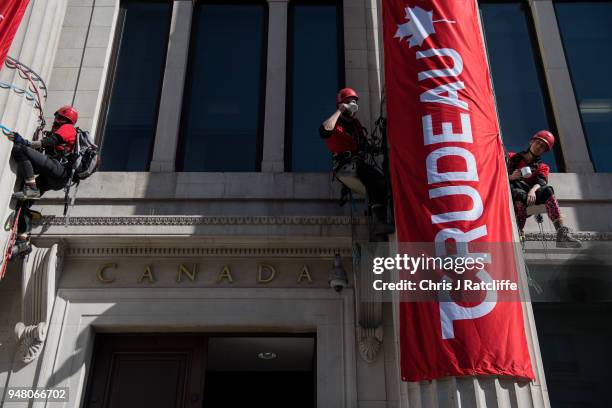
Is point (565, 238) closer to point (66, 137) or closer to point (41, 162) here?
point (66, 137)

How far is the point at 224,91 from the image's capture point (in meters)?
12.7

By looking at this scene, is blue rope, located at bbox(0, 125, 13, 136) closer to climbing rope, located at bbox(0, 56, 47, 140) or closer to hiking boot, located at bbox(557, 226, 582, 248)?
climbing rope, located at bbox(0, 56, 47, 140)

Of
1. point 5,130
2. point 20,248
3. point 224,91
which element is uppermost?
point 224,91

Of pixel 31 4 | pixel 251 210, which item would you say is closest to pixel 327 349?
pixel 251 210

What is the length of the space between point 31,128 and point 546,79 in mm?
9889

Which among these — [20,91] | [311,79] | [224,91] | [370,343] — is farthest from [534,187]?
[20,91]

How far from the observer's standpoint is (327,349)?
9.75m

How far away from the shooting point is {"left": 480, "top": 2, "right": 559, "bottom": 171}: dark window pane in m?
12.0

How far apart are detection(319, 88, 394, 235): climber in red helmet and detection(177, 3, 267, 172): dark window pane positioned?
2.28 meters

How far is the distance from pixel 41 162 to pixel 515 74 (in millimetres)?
9301

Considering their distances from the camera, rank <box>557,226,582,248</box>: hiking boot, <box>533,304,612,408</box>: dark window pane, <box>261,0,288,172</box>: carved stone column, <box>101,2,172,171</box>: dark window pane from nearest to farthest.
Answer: <box>557,226,582,248</box>: hiking boot, <box>533,304,612,408</box>: dark window pane, <box>261,0,288,172</box>: carved stone column, <box>101,2,172,171</box>: dark window pane

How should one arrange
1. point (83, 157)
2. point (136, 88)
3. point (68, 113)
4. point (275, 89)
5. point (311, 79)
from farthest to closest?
point (311, 79) → point (136, 88) → point (275, 89) → point (68, 113) → point (83, 157)

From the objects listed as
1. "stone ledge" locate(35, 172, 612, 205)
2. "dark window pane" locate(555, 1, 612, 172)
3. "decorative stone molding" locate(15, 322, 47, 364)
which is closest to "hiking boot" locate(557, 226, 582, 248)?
"stone ledge" locate(35, 172, 612, 205)

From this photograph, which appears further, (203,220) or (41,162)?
(203,220)
